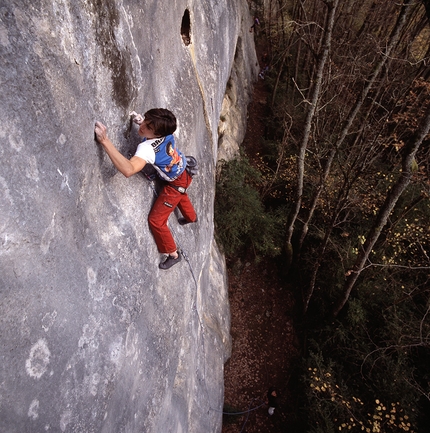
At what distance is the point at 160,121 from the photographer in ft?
10.5

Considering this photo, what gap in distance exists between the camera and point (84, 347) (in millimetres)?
2701

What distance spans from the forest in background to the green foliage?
0.04m

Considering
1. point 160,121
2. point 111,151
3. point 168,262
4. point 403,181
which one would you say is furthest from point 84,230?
point 403,181

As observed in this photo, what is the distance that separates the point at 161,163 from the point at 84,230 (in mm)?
1239

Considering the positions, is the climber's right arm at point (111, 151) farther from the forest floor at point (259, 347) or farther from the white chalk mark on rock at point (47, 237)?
the forest floor at point (259, 347)

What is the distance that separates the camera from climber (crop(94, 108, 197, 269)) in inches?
116

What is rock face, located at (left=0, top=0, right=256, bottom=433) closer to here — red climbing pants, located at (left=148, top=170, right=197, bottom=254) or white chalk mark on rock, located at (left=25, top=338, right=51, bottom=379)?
white chalk mark on rock, located at (left=25, top=338, right=51, bottom=379)

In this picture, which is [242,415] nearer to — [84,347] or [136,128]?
[84,347]

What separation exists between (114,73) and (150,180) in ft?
4.44

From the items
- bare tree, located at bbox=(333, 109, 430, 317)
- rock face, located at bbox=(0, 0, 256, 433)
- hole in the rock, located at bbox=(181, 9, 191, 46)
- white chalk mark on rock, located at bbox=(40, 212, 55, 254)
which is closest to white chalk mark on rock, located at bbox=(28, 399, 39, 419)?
rock face, located at bbox=(0, 0, 256, 433)

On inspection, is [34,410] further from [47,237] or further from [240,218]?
[240,218]

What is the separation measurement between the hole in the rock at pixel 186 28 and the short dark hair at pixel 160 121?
9.82ft

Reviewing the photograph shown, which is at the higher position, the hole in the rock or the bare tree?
the hole in the rock

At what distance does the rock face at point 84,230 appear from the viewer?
2.04 metres
